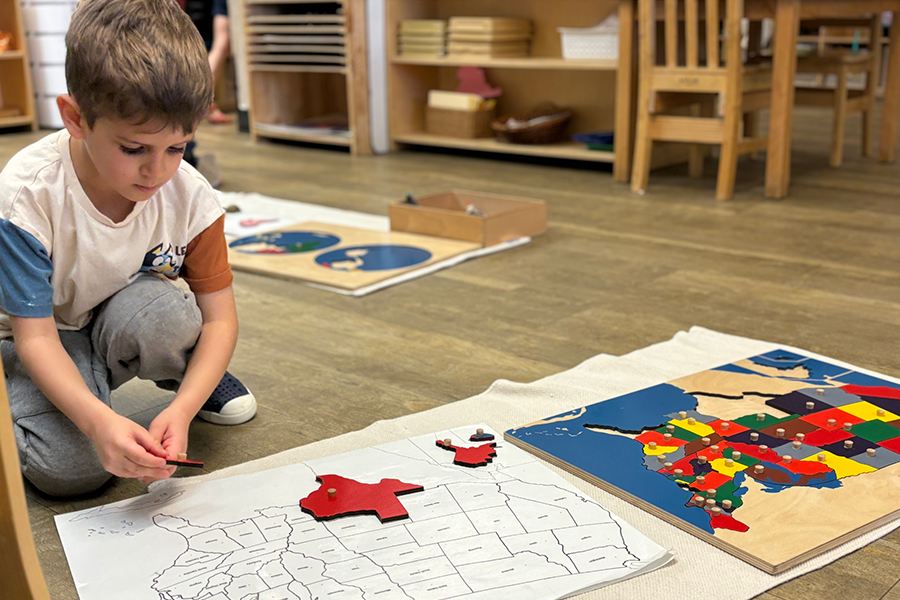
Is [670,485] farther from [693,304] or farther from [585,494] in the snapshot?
[693,304]

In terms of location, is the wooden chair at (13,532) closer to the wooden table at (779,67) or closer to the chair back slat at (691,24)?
the chair back slat at (691,24)

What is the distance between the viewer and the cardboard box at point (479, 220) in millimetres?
2307

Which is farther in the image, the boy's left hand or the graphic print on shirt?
the graphic print on shirt

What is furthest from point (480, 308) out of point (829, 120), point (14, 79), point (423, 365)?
point (14, 79)

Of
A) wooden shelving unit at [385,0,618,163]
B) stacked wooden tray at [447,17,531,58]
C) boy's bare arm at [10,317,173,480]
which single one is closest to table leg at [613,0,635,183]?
wooden shelving unit at [385,0,618,163]

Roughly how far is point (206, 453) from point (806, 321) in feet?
3.53

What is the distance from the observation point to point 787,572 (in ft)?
3.19

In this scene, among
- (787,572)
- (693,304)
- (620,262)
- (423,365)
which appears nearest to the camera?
(787,572)

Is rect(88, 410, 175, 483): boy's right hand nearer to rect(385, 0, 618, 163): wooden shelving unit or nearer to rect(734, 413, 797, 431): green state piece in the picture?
rect(734, 413, 797, 431): green state piece

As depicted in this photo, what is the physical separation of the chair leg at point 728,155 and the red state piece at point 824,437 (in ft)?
5.56

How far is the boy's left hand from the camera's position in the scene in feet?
3.48

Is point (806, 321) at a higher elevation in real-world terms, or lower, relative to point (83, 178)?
lower

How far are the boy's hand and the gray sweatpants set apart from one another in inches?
4.6

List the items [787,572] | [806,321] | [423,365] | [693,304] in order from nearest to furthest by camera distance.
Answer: [787,572] < [423,365] < [806,321] < [693,304]
